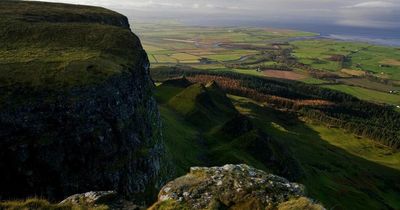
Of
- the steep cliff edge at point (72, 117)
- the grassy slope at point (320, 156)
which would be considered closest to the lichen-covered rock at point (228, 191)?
the steep cliff edge at point (72, 117)

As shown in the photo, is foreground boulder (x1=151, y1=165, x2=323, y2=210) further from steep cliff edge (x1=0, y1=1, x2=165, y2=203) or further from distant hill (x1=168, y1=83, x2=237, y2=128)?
distant hill (x1=168, y1=83, x2=237, y2=128)

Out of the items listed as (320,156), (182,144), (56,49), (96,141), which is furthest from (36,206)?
(320,156)

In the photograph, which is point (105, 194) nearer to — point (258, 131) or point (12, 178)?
point (12, 178)

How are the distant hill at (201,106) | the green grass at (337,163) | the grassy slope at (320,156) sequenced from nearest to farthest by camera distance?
1. the grassy slope at (320,156)
2. the green grass at (337,163)
3. the distant hill at (201,106)

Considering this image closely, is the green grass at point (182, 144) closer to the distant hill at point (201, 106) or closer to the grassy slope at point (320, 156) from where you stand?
the grassy slope at point (320, 156)

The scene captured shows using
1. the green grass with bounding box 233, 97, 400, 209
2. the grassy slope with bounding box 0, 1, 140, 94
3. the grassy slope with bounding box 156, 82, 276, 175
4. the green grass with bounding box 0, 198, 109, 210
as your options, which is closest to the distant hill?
the grassy slope with bounding box 156, 82, 276, 175
